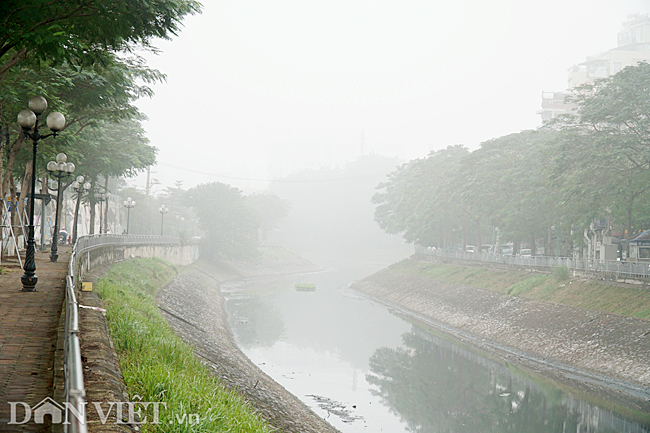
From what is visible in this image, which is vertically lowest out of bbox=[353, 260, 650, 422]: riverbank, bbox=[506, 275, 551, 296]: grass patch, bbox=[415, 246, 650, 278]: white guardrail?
bbox=[353, 260, 650, 422]: riverbank

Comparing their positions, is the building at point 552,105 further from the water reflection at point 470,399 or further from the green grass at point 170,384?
the green grass at point 170,384

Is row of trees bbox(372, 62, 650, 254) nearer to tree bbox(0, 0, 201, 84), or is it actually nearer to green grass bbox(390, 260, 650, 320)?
green grass bbox(390, 260, 650, 320)

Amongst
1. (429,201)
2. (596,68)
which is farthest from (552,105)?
(429,201)

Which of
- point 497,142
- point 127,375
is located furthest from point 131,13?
point 497,142

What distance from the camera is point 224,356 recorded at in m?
21.2

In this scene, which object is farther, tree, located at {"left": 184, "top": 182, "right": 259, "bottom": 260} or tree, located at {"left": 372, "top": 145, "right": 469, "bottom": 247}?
tree, located at {"left": 184, "top": 182, "right": 259, "bottom": 260}

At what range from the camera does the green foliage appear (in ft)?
111

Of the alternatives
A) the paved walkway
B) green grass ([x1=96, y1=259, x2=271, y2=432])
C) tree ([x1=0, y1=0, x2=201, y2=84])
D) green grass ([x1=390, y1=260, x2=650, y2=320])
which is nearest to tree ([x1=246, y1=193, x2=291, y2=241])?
green grass ([x1=390, y1=260, x2=650, y2=320])

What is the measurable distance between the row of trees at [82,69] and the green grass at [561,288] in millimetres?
23653

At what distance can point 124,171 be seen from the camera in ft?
107

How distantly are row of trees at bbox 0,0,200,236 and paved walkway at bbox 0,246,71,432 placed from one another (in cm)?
510

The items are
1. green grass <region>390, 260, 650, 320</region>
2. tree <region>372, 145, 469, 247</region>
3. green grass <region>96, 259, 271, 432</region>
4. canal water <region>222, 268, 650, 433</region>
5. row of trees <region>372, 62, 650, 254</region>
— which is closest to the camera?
green grass <region>96, 259, 271, 432</region>

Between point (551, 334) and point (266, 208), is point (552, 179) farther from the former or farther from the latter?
point (266, 208)

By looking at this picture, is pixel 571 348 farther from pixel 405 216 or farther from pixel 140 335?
pixel 405 216
